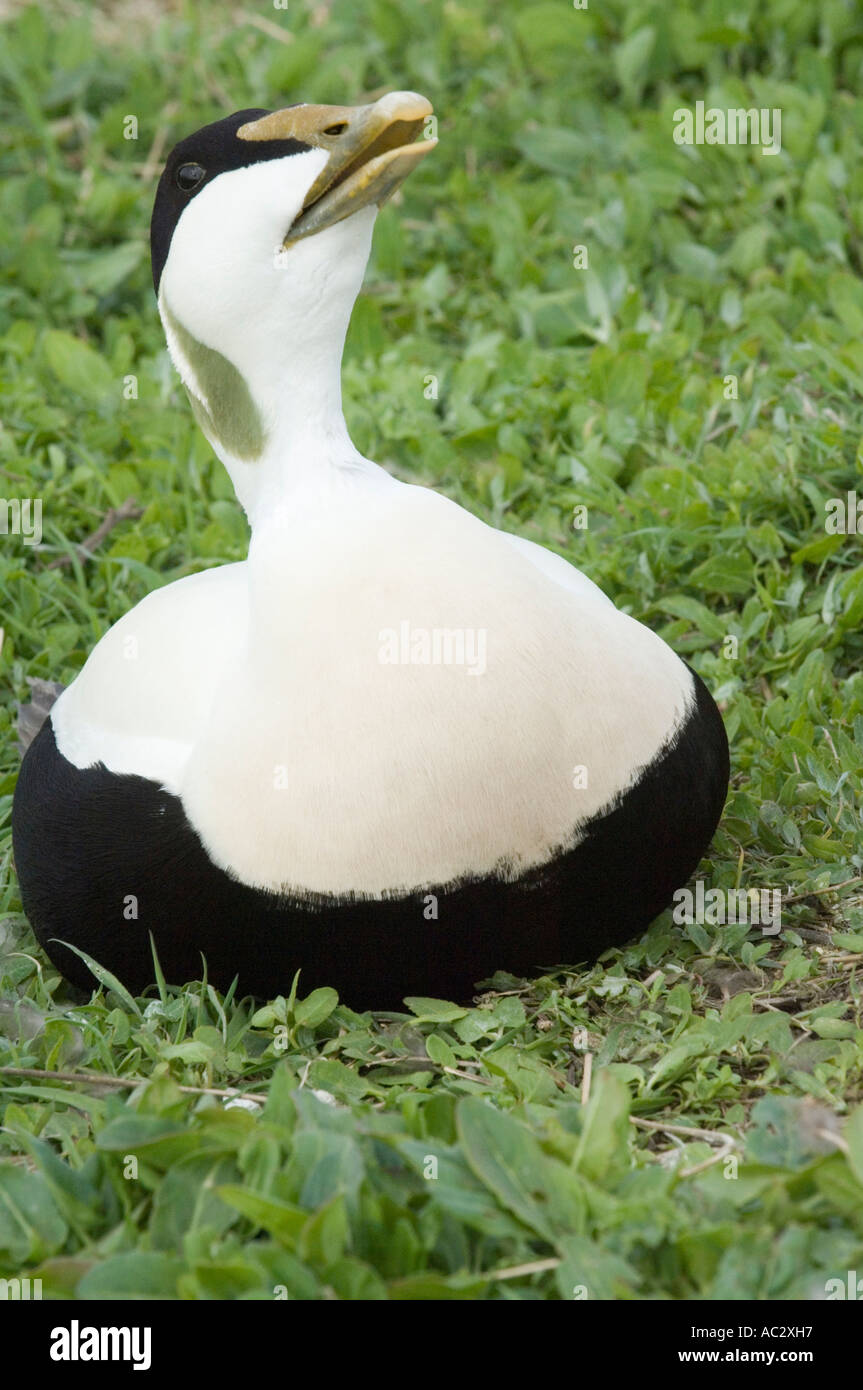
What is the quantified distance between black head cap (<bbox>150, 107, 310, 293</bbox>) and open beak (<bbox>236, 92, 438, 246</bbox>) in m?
0.01

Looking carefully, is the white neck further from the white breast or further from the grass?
the grass

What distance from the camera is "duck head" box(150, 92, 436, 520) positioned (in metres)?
2.37

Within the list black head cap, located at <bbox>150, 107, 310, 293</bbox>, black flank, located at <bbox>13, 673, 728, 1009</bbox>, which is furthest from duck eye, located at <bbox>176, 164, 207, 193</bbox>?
black flank, located at <bbox>13, 673, 728, 1009</bbox>

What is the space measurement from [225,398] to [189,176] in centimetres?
32

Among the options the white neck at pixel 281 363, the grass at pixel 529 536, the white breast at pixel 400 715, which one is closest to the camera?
the grass at pixel 529 536

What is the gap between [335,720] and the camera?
228cm

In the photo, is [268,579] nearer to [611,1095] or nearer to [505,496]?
[611,1095]

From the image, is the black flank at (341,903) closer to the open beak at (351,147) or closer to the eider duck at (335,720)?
the eider duck at (335,720)

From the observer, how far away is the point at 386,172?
235cm

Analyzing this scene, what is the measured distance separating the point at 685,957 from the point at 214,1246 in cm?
101

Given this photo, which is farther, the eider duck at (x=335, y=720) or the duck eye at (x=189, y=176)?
the duck eye at (x=189, y=176)

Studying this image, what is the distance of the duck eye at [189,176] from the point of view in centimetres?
244

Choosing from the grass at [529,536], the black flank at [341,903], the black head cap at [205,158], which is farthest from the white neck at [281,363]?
the grass at [529,536]

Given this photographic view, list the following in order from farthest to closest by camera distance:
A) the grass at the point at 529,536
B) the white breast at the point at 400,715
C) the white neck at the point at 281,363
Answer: the white neck at the point at 281,363, the white breast at the point at 400,715, the grass at the point at 529,536
